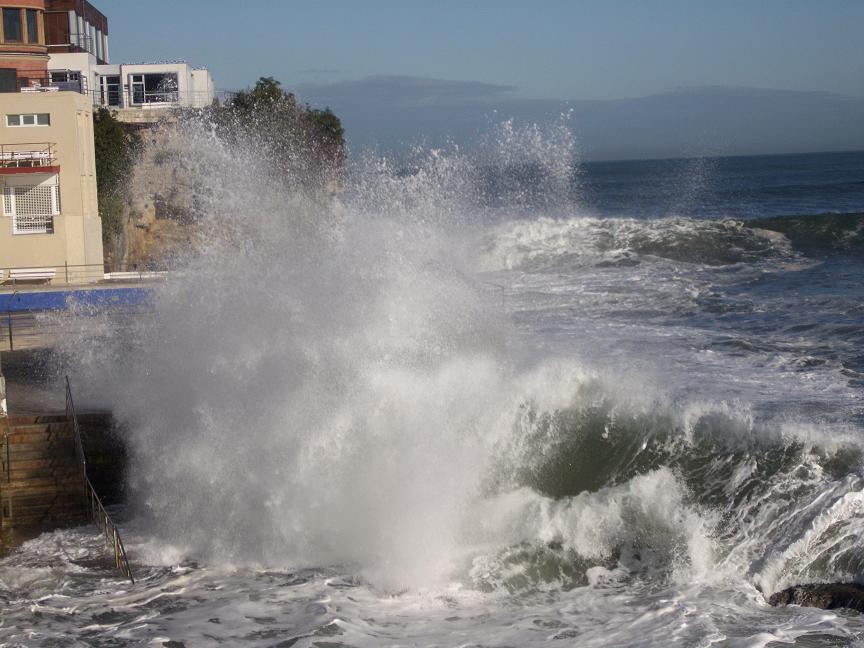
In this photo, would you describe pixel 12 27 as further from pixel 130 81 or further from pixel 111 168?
pixel 130 81

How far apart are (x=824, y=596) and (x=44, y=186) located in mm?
21819

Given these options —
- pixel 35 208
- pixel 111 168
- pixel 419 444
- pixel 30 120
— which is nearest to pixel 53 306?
pixel 35 208

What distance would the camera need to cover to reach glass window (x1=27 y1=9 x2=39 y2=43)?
96.8 ft

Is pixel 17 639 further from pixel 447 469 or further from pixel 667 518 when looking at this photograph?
pixel 667 518

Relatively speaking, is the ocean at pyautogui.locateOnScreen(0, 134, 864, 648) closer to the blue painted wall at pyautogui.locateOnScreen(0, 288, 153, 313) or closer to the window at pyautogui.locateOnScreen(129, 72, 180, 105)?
the blue painted wall at pyautogui.locateOnScreen(0, 288, 153, 313)

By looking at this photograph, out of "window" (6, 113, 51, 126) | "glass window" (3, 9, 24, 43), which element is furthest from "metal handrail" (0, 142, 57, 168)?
"glass window" (3, 9, 24, 43)

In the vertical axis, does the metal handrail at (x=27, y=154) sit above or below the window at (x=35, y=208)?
above

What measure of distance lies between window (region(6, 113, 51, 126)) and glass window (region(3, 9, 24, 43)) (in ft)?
16.1

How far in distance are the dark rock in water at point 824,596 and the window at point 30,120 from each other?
22083 mm

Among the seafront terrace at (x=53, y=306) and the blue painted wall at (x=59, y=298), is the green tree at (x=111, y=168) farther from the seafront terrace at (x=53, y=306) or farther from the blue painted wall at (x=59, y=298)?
the blue painted wall at (x=59, y=298)

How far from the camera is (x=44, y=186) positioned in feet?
84.1

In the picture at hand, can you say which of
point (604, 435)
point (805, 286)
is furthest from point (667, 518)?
point (805, 286)

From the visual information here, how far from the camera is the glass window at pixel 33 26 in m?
29.5

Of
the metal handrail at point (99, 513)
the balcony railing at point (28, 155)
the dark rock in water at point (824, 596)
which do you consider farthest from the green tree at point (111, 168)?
the dark rock in water at point (824, 596)
